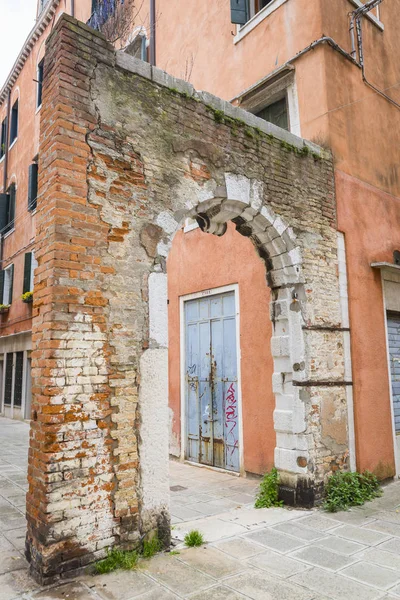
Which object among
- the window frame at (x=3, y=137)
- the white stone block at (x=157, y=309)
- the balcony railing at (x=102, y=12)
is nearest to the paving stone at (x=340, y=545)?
the white stone block at (x=157, y=309)

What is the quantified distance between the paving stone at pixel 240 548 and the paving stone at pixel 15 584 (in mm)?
1590

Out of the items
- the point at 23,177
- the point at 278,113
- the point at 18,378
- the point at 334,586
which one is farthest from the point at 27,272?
the point at 334,586

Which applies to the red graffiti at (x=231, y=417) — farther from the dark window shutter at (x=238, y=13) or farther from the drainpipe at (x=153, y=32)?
the drainpipe at (x=153, y=32)

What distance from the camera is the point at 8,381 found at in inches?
584

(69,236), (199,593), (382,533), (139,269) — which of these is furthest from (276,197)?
(199,593)

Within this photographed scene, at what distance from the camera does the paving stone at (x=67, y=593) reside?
10.0ft

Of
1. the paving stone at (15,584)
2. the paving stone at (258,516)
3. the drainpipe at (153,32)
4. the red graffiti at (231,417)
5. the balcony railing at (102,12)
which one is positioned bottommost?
the paving stone at (258,516)

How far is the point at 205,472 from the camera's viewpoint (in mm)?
7176

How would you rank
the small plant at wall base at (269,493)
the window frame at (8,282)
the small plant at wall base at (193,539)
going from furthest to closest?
the window frame at (8,282), the small plant at wall base at (269,493), the small plant at wall base at (193,539)

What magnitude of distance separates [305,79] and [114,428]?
5772mm

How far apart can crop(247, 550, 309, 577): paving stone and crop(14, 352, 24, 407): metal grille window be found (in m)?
11.4

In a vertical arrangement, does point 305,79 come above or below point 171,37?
below

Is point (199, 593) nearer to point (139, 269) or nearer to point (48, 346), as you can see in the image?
point (48, 346)

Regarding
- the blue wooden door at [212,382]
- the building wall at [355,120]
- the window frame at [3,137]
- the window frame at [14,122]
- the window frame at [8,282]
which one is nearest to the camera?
the building wall at [355,120]
